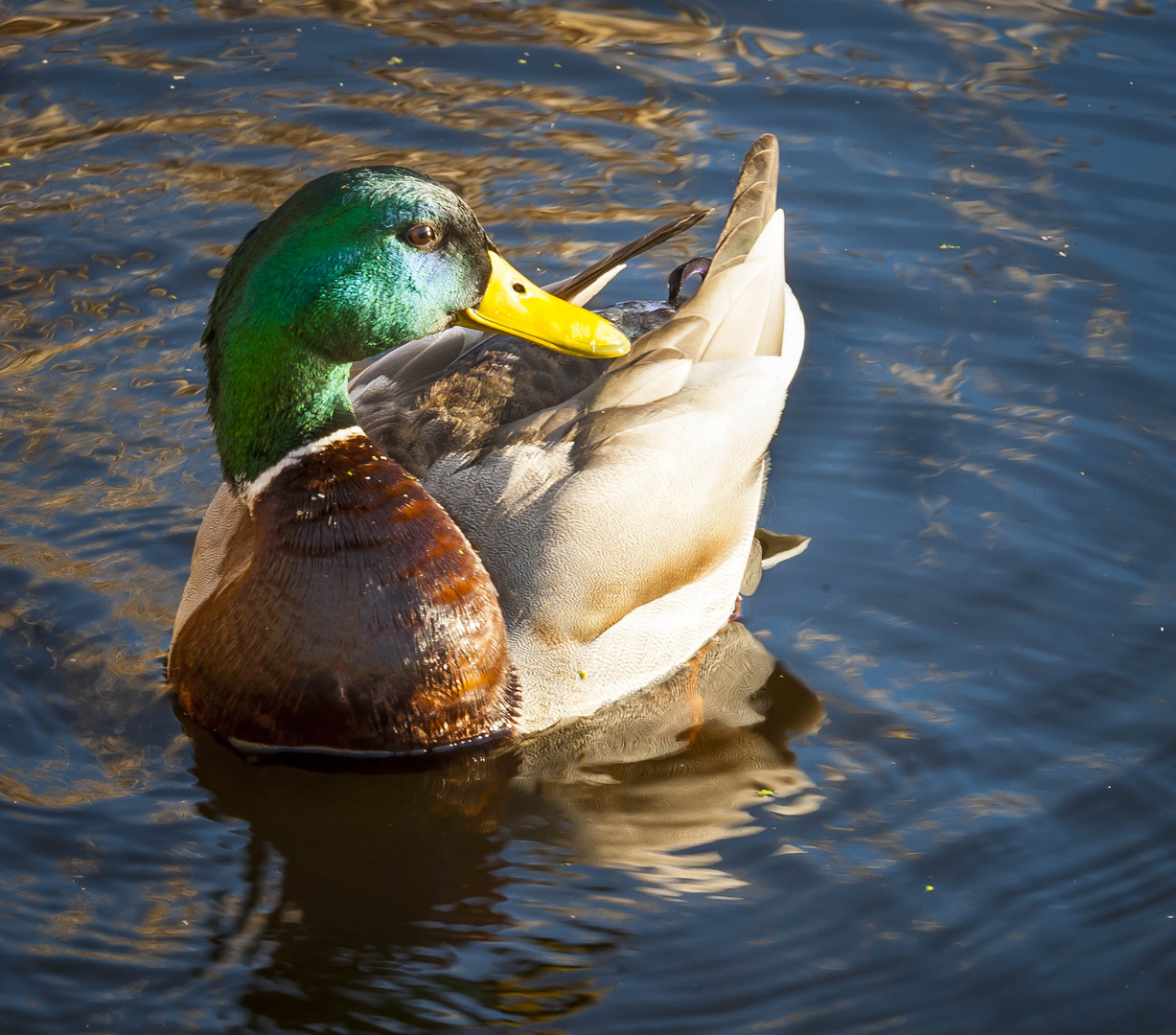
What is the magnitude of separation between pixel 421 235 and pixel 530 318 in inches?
15.8

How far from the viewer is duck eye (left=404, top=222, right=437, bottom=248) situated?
152 inches

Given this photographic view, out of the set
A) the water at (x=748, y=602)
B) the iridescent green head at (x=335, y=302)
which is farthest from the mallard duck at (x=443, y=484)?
the water at (x=748, y=602)

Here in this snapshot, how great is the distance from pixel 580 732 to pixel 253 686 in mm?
954

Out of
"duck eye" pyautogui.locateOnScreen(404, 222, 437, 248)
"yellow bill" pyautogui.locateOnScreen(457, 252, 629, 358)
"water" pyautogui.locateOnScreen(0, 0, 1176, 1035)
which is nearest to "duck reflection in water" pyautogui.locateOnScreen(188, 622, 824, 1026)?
"water" pyautogui.locateOnScreen(0, 0, 1176, 1035)

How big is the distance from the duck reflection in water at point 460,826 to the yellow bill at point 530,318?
1107 millimetres

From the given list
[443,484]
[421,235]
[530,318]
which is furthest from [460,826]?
[421,235]

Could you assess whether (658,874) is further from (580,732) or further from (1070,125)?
(1070,125)

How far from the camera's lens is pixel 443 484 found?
14.1 feet

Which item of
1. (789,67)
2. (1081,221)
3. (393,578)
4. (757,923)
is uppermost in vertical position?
(789,67)

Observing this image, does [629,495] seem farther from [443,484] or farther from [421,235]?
[421,235]

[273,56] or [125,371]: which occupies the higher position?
[273,56]

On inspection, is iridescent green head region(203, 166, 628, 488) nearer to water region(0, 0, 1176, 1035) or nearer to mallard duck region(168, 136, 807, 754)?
mallard duck region(168, 136, 807, 754)

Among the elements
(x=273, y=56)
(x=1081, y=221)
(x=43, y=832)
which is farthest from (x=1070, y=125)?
(x=43, y=832)

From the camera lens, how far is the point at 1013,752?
423 cm
